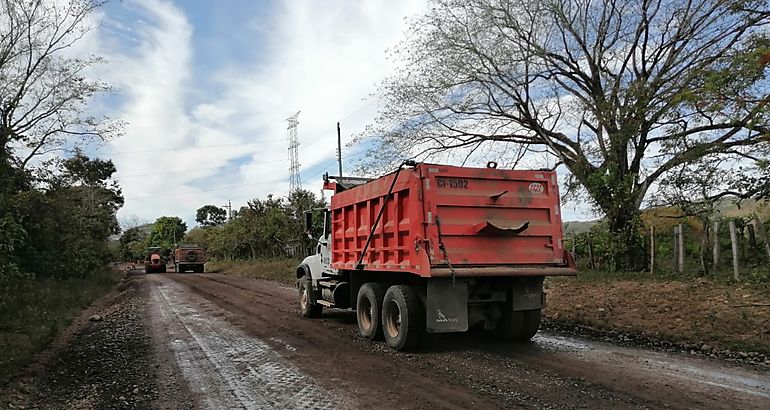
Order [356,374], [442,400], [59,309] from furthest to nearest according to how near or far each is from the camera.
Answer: [59,309] < [356,374] < [442,400]

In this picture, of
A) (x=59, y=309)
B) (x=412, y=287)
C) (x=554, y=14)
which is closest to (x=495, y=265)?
(x=412, y=287)

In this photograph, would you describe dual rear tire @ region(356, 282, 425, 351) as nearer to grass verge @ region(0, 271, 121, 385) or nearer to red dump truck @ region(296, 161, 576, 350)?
red dump truck @ region(296, 161, 576, 350)

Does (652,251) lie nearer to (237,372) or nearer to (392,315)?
(392,315)

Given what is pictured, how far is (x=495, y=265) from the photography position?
8258 millimetres

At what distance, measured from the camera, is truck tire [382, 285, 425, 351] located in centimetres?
834

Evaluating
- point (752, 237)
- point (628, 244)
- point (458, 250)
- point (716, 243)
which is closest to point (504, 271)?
point (458, 250)

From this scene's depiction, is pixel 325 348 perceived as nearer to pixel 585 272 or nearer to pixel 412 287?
pixel 412 287

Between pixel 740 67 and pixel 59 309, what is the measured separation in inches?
604

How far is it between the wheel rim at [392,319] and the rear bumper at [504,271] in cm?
138

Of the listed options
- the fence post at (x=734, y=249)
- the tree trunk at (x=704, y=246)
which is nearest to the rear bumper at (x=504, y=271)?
the fence post at (x=734, y=249)

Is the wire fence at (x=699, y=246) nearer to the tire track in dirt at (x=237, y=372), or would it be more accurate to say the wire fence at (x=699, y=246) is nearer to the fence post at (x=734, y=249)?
the fence post at (x=734, y=249)

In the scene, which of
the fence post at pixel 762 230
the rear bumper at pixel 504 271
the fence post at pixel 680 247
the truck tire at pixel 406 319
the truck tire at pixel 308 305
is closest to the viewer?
the rear bumper at pixel 504 271

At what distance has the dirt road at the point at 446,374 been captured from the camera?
577cm

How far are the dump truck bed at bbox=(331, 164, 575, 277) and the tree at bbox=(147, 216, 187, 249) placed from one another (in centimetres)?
8971
